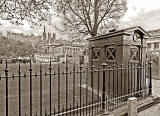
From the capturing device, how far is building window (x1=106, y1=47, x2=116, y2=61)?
6352 mm

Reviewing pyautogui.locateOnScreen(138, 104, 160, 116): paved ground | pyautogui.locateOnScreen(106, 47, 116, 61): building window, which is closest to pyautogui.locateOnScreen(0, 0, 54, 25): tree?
pyautogui.locateOnScreen(106, 47, 116, 61): building window

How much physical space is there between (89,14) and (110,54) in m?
6.60

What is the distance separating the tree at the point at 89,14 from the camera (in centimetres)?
1169

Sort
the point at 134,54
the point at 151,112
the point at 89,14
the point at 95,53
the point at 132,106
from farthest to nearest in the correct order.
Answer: the point at 89,14, the point at 95,53, the point at 134,54, the point at 151,112, the point at 132,106

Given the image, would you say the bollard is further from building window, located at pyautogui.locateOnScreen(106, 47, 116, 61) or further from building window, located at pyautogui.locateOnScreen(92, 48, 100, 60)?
building window, located at pyautogui.locateOnScreen(92, 48, 100, 60)

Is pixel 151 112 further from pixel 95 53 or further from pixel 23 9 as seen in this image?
pixel 23 9

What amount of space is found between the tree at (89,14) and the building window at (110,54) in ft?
17.9

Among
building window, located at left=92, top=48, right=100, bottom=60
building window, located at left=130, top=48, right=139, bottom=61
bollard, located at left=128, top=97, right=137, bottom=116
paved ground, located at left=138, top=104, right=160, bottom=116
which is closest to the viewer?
bollard, located at left=128, top=97, right=137, bottom=116

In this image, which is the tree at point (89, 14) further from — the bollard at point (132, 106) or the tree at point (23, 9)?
the bollard at point (132, 106)

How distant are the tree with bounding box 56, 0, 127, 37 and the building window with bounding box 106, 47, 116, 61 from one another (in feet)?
17.9

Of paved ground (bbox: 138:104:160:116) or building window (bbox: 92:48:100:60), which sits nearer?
paved ground (bbox: 138:104:160:116)

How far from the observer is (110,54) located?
21.5 ft

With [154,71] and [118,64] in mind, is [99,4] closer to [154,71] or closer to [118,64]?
[118,64]

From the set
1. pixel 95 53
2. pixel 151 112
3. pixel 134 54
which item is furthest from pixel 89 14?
pixel 151 112
